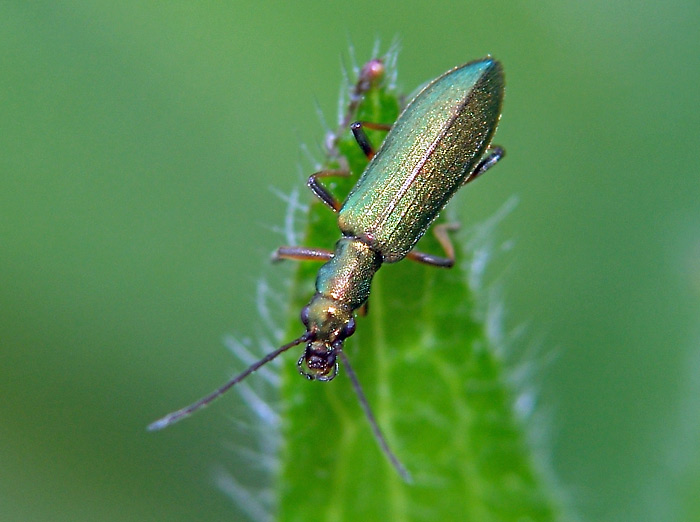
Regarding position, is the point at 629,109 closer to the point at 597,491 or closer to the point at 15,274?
the point at 597,491

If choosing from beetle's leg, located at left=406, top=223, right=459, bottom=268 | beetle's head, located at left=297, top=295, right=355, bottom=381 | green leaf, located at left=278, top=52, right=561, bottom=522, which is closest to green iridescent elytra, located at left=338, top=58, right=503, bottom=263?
beetle's leg, located at left=406, top=223, right=459, bottom=268

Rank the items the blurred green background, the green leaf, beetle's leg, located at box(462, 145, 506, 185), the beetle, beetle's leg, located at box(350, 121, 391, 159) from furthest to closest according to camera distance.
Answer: the blurred green background
beetle's leg, located at box(462, 145, 506, 185)
the beetle
beetle's leg, located at box(350, 121, 391, 159)
the green leaf

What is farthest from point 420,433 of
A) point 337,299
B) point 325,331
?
point 337,299

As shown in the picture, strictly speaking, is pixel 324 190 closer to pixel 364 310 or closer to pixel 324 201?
pixel 324 201

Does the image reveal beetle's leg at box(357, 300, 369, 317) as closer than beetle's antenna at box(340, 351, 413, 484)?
No

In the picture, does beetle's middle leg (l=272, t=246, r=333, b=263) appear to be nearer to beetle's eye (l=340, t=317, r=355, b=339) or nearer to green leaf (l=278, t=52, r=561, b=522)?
beetle's eye (l=340, t=317, r=355, b=339)
